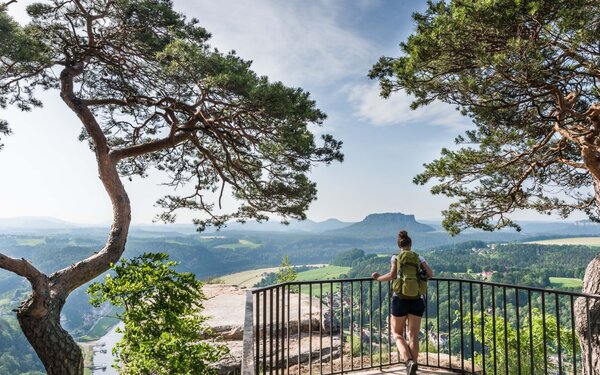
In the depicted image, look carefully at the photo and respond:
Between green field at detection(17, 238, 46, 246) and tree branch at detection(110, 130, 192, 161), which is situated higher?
tree branch at detection(110, 130, 192, 161)

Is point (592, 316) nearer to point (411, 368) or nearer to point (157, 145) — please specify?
point (411, 368)

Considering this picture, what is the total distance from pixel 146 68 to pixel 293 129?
408cm

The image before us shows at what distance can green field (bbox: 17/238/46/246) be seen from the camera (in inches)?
4201

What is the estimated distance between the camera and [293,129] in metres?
7.45

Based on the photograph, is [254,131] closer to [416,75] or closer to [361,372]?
[416,75]

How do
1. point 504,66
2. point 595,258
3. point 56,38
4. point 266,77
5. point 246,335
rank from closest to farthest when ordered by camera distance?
1. point 246,335
2. point 504,66
3. point 595,258
4. point 266,77
5. point 56,38

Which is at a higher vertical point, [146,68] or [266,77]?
[146,68]

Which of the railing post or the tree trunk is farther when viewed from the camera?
the tree trunk

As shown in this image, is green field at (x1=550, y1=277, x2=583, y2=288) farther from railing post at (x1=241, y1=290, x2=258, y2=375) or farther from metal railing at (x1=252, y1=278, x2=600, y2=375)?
railing post at (x1=241, y1=290, x2=258, y2=375)

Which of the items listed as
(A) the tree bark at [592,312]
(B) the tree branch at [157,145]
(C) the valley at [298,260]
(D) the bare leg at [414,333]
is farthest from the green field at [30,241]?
(A) the tree bark at [592,312]

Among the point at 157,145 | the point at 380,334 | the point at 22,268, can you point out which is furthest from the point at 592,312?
the point at 22,268

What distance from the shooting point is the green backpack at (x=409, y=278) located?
3.76 m

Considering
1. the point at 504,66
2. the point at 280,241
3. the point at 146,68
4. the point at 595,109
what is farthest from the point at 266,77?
the point at 280,241

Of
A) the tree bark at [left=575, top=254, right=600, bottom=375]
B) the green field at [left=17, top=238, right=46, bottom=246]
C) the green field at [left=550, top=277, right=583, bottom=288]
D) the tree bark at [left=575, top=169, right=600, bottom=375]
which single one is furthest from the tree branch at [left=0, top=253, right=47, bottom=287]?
the green field at [left=17, top=238, right=46, bottom=246]
